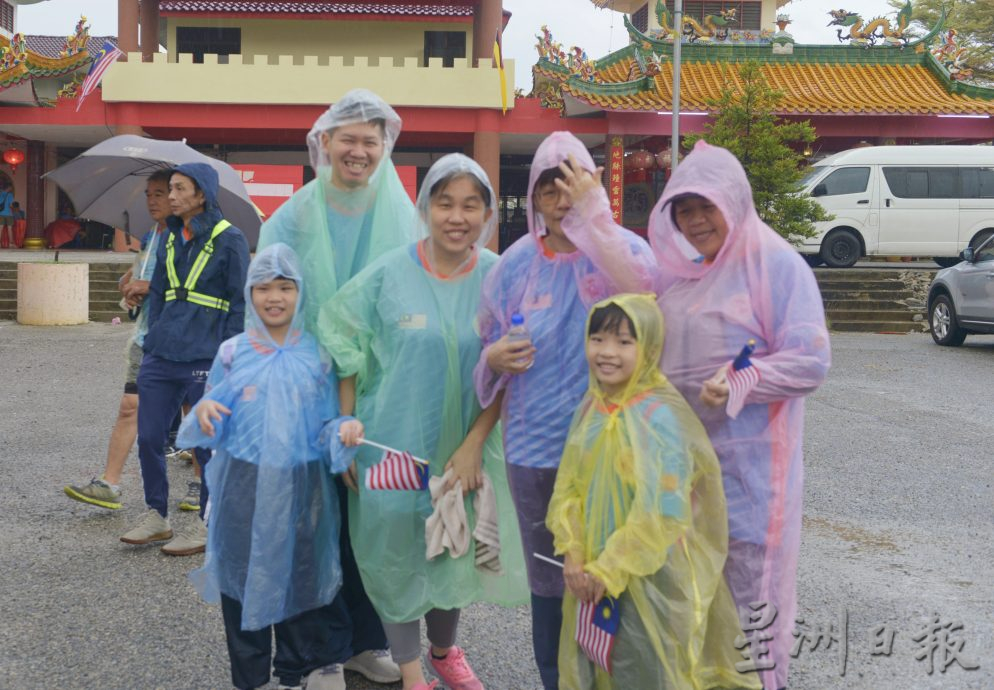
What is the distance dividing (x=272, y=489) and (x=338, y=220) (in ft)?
2.84

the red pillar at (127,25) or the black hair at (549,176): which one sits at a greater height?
the red pillar at (127,25)

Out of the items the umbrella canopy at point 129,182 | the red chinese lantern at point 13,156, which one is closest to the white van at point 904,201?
the umbrella canopy at point 129,182

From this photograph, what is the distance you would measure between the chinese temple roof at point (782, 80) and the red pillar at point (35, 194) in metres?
11.4

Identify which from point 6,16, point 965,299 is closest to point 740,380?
point 965,299

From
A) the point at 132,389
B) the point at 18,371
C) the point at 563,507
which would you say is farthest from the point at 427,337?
the point at 18,371

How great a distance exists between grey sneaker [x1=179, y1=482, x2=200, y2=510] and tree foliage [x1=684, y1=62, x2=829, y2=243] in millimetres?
11458

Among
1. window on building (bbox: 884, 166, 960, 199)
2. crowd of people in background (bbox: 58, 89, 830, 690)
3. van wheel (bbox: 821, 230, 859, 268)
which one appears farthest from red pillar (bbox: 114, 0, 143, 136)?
crowd of people in background (bbox: 58, 89, 830, 690)

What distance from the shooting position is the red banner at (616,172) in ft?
63.9

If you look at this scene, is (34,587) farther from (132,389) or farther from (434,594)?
(434,594)

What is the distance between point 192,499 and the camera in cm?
476

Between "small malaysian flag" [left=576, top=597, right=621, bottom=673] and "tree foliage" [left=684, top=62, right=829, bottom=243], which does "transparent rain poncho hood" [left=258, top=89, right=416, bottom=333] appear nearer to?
"small malaysian flag" [left=576, top=597, right=621, bottom=673]

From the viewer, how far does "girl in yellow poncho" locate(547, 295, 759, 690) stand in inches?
87.0

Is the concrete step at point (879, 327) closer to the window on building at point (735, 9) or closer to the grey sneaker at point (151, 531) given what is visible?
the window on building at point (735, 9)

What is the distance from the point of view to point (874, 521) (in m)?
4.91
